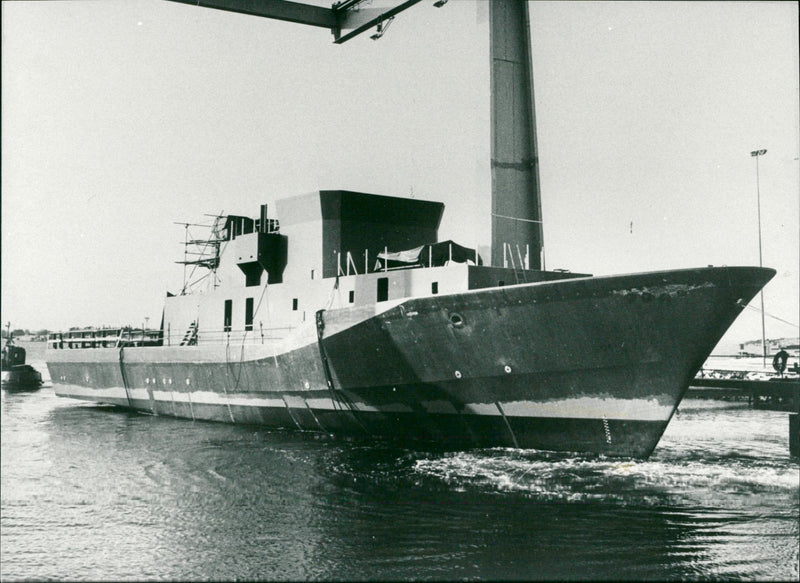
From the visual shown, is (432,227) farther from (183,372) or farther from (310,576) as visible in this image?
(310,576)

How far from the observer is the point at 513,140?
15523 millimetres

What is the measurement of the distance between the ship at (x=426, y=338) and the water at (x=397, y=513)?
0.81 m

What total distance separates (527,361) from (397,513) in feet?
13.9

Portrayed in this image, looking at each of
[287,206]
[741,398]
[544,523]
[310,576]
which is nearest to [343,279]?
[287,206]

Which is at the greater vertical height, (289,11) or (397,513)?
(289,11)

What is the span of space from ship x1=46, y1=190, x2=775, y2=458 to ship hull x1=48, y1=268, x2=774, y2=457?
0.08ft

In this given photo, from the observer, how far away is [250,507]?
10.4m

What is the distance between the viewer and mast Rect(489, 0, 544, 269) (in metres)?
15.3

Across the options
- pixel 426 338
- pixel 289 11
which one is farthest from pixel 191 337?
pixel 426 338

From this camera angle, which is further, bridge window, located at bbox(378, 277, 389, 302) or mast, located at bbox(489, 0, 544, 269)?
bridge window, located at bbox(378, 277, 389, 302)

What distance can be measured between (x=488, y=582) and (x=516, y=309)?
6.31 m

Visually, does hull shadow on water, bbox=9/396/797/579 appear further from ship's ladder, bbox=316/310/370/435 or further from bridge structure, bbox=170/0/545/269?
bridge structure, bbox=170/0/545/269

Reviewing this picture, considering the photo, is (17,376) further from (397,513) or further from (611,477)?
(611,477)

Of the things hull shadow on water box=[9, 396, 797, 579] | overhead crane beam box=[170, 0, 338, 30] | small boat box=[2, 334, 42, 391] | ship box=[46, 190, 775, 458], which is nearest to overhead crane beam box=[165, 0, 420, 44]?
overhead crane beam box=[170, 0, 338, 30]
